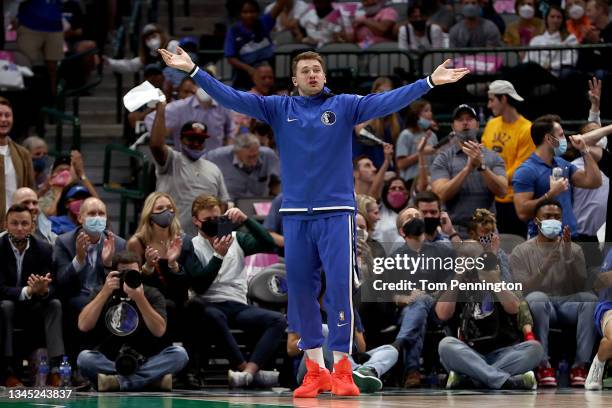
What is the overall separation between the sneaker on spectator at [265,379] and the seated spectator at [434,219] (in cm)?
200

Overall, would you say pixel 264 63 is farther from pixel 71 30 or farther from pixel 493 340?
pixel 493 340

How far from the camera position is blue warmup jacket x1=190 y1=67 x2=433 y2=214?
10719 mm

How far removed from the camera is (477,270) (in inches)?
508

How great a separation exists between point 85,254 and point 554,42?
820 cm

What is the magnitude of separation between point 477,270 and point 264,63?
6289mm

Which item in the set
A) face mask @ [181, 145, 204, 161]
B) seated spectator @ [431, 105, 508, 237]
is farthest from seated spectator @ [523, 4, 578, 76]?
face mask @ [181, 145, 204, 161]

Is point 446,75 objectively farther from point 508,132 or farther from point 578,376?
point 508,132

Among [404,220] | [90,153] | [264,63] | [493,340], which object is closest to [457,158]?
[404,220]

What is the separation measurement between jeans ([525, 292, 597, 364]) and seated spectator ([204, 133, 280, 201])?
13.2 feet

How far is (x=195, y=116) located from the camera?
16953 mm

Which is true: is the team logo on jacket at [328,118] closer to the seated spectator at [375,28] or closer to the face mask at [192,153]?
the face mask at [192,153]

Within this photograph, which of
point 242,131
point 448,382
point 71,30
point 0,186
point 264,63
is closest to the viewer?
point 448,382

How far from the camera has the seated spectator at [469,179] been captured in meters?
14.5

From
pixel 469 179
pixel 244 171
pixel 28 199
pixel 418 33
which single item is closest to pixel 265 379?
pixel 28 199
